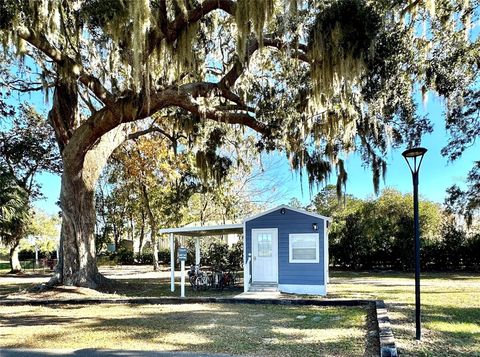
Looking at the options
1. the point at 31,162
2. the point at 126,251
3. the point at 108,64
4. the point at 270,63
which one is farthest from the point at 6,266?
the point at 270,63

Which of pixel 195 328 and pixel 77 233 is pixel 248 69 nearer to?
pixel 77 233

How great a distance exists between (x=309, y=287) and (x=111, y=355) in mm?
7716

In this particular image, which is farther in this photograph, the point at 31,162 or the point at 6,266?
the point at 6,266

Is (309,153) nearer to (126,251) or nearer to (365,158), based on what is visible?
(365,158)

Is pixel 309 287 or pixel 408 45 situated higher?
pixel 408 45

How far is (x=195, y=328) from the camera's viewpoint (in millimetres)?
6891

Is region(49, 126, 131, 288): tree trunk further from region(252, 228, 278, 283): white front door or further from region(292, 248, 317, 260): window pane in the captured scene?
region(292, 248, 317, 260): window pane

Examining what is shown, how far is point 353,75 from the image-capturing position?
816 centimetres

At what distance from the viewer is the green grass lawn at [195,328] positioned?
5.64 meters

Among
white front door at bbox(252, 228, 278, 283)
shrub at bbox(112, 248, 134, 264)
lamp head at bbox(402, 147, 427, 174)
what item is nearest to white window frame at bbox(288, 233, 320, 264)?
white front door at bbox(252, 228, 278, 283)

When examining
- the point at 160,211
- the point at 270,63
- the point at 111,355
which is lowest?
the point at 111,355

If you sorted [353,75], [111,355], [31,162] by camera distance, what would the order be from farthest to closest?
[31,162] < [353,75] < [111,355]

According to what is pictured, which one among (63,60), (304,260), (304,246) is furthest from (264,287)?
(63,60)

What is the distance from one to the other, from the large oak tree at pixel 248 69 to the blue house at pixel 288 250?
1554mm
